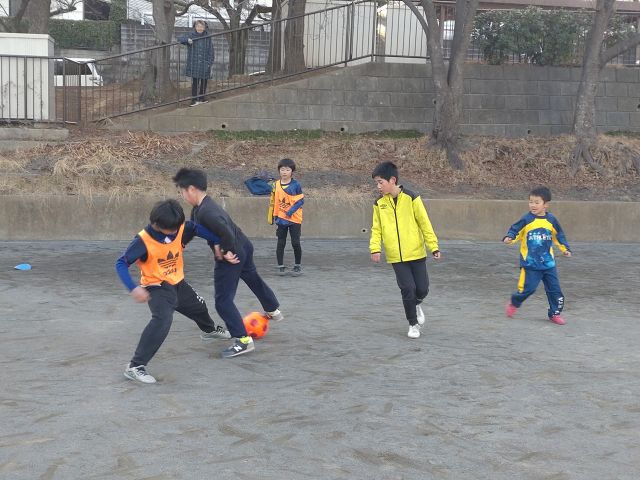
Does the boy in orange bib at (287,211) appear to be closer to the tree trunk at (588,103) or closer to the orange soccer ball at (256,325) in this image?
the orange soccer ball at (256,325)

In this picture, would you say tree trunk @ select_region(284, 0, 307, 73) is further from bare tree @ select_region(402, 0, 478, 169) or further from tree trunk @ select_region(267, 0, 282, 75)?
bare tree @ select_region(402, 0, 478, 169)

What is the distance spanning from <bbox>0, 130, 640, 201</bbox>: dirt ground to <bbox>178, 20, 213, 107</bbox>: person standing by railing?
4.54ft

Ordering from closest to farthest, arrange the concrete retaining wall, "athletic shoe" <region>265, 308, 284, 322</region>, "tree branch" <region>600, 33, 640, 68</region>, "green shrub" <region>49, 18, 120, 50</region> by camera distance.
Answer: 1. "athletic shoe" <region>265, 308, 284, 322</region>
2. the concrete retaining wall
3. "tree branch" <region>600, 33, 640, 68</region>
4. "green shrub" <region>49, 18, 120, 50</region>

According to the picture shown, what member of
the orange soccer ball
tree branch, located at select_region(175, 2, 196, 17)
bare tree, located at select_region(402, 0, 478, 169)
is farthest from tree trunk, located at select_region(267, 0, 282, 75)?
the orange soccer ball

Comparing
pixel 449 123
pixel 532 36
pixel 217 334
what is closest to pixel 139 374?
pixel 217 334

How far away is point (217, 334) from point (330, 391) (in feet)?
5.72

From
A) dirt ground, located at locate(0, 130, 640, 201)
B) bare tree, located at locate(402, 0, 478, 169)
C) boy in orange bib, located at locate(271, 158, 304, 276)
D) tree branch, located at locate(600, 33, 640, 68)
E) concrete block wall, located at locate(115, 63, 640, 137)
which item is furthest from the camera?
concrete block wall, located at locate(115, 63, 640, 137)

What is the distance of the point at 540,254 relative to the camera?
860 centimetres

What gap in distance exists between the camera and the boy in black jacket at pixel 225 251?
22.1 feet

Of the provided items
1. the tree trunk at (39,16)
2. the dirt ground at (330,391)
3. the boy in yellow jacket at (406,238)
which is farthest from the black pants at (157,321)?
the tree trunk at (39,16)

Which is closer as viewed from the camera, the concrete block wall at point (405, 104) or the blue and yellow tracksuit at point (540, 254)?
the blue and yellow tracksuit at point (540, 254)

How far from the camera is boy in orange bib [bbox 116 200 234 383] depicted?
20.1ft

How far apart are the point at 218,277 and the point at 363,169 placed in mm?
10299

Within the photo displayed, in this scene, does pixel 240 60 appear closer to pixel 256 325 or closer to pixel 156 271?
pixel 256 325
